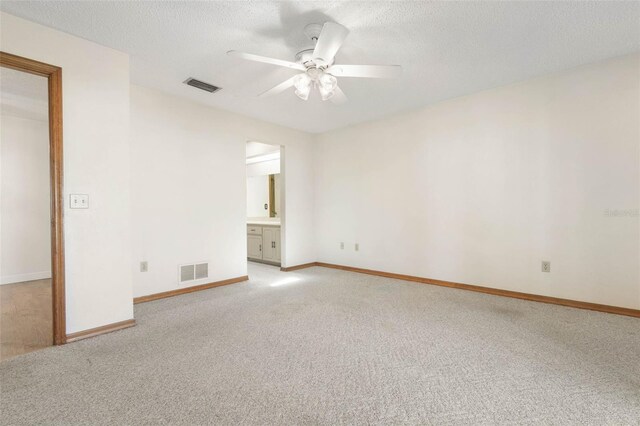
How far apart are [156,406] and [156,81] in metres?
3.00

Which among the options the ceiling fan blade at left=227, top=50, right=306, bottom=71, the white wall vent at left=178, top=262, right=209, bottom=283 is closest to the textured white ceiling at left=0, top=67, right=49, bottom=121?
the ceiling fan blade at left=227, top=50, right=306, bottom=71

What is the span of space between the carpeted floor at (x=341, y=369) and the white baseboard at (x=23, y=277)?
2.99m

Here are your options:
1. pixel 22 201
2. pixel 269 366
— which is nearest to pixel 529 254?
pixel 269 366

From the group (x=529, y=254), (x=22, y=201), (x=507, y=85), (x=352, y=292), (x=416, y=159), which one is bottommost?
(x=352, y=292)

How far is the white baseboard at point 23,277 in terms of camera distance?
161 inches

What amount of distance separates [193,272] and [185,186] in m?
1.06

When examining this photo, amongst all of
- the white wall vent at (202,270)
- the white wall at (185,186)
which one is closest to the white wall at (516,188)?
the white wall at (185,186)

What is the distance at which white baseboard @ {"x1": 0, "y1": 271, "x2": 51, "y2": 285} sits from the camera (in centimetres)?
408

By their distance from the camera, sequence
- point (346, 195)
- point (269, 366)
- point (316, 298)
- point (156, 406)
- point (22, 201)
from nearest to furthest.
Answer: point (156, 406) < point (269, 366) < point (316, 298) < point (22, 201) < point (346, 195)

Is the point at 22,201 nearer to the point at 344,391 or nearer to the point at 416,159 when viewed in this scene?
the point at 344,391

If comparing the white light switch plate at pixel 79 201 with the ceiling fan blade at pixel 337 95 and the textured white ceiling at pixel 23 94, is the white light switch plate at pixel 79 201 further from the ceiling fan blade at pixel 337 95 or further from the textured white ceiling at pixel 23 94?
the ceiling fan blade at pixel 337 95

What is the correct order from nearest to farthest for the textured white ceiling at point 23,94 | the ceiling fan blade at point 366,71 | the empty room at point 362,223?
the empty room at point 362,223 → the ceiling fan blade at point 366,71 → the textured white ceiling at point 23,94

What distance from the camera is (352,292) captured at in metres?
3.50

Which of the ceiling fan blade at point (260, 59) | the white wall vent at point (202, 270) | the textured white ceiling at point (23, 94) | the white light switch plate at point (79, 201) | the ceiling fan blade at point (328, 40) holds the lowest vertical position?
the white wall vent at point (202, 270)
